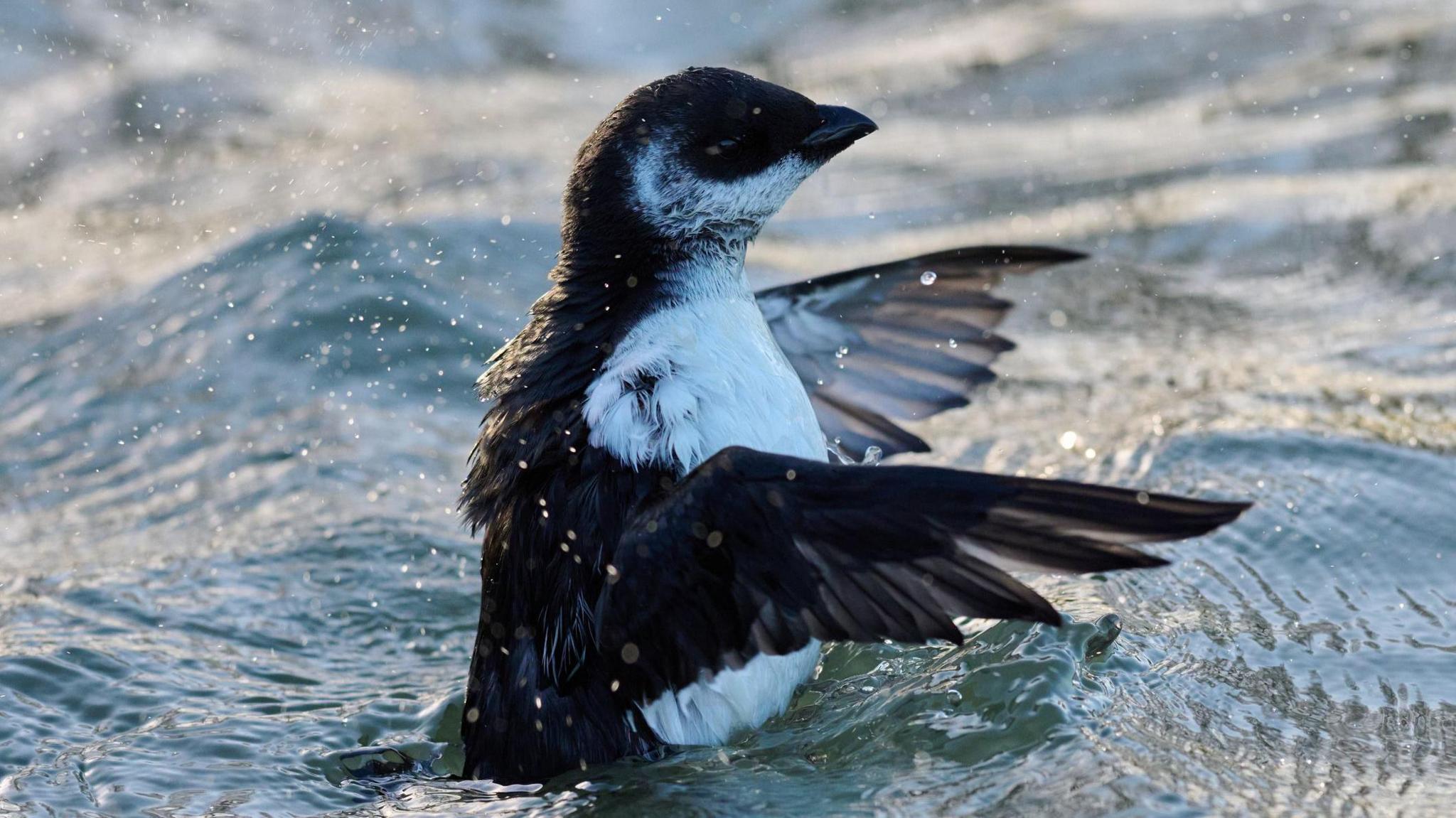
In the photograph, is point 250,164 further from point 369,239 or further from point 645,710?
point 645,710

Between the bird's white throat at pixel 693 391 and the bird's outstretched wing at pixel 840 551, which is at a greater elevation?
the bird's white throat at pixel 693 391

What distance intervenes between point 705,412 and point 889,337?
1.40 m

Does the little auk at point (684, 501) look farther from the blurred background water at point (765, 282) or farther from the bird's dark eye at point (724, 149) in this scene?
the blurred background water at point (765, 282)

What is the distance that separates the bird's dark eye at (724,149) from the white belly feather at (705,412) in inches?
14.0

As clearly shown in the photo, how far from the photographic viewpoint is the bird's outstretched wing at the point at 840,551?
2.96 m

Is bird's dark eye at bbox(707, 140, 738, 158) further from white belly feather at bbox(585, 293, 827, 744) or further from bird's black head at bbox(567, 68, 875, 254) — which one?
white belly feather at bbox(585, 293, 827, 744)

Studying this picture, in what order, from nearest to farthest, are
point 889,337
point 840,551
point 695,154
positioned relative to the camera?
point 840,551 → point 695,154 → point 889,337

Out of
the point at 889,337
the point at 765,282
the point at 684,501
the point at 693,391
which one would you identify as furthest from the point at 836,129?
the point at 765,282

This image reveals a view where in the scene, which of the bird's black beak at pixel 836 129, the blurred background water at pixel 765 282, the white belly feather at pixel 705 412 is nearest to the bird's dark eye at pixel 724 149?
the bird's black beak at pixel 836 129

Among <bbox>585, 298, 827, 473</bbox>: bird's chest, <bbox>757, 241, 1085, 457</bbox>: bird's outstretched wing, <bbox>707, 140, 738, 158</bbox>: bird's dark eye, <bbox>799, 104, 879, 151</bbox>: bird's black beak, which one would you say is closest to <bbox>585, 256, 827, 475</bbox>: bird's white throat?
<bbox>585, 298, 827, 473</bbox>: bird's chest

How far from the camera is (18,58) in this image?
9633 millimetres

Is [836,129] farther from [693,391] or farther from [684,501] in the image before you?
[684,501]

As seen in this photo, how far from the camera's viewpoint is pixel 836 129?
412cm

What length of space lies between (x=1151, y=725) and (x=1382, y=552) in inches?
53.2
